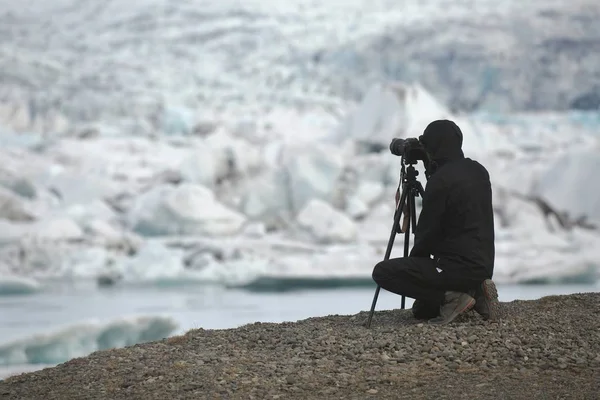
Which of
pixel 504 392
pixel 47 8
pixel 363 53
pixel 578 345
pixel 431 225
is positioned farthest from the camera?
pixel 47 8

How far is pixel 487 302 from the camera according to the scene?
2.83 metres

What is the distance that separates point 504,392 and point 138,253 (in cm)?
855

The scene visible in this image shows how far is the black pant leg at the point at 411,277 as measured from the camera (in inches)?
110

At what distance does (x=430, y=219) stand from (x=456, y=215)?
0.28 ft

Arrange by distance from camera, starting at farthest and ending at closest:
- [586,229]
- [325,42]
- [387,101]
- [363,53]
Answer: [325,42]
[363,53]
[387,101]
[586,229]

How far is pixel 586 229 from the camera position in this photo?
12.7 m

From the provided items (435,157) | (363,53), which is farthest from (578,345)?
(363,53)

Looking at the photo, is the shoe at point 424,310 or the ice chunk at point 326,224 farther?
the ice chunk at point 326,224

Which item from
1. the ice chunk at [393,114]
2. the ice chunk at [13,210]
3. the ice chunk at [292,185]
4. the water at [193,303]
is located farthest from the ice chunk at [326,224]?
the ice chunk at [13,210]

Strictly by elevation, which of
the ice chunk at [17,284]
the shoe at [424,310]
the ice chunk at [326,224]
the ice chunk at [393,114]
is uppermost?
the ice chunk at [393,114]

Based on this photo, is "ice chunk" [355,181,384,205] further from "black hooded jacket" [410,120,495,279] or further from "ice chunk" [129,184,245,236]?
"black hooded jacket" [410,120,495,279]

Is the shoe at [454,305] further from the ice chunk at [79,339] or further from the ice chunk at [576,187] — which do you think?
the ice chunk at [576,187]

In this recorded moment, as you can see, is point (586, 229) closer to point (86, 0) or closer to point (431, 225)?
point (431, 225)

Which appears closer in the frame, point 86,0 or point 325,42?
point 325,42
